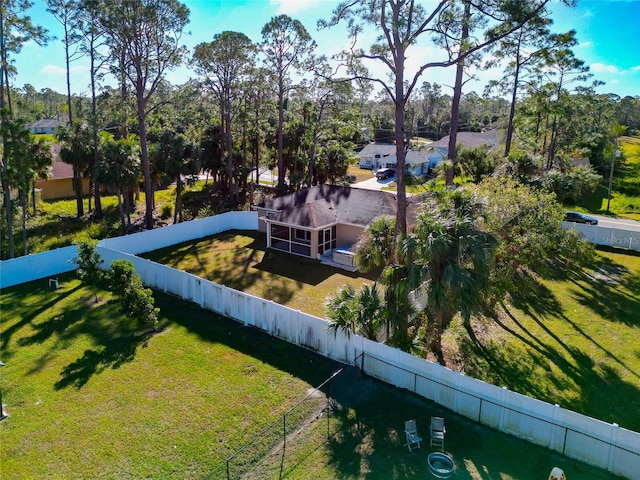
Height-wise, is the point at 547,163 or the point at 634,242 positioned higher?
the point at 547,163

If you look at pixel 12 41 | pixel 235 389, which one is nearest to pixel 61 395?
pixel 235 389

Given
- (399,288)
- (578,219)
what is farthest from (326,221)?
(578,219)

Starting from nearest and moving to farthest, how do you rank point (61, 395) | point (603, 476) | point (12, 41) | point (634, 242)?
1. point (603, 476)
2. point (61, 395)
3. point (12, 41)
4. point (634, 242)

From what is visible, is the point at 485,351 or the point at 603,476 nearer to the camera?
the point at 603,476

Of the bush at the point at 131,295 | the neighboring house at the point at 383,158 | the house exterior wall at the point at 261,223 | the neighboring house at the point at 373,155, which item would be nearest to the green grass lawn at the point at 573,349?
the bush at the point at 131,295

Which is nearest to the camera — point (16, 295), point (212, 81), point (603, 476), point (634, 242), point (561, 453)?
point (603, 476)

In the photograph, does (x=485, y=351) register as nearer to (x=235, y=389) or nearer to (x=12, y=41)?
(x=235, y=389)

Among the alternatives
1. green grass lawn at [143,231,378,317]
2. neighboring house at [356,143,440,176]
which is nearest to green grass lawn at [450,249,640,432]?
green grass lawn at [143,231,378,317]
